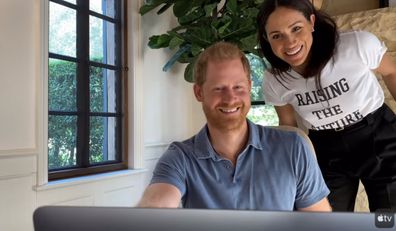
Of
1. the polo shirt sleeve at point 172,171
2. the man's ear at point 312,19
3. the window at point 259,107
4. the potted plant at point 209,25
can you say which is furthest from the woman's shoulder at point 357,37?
the window at point 259,107

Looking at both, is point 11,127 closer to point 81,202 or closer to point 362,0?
point 81,202

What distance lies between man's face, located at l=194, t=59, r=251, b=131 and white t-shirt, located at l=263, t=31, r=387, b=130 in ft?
1.35

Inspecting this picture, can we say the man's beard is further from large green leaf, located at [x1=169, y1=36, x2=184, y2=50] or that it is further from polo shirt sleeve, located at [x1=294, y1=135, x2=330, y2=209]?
large green leaf, located at [x1=169, y1=36, x2=184, y2=50]

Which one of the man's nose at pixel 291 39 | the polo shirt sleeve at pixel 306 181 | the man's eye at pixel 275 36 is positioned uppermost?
the man's eye at pixel 275 36

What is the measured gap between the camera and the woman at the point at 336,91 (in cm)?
138

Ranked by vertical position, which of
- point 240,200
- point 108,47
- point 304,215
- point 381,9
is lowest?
point 240,200

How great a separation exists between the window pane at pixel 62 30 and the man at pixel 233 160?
70.1 inches

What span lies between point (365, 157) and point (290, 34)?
0.57 m

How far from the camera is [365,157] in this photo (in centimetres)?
149

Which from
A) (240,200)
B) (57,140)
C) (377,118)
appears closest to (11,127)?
(57,140)

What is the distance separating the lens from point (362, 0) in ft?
10.6

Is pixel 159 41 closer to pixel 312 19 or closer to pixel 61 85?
pixel 61 85

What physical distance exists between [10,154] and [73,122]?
0.64m

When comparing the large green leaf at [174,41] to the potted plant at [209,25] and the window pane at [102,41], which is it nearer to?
the potted plant at [209,25]
